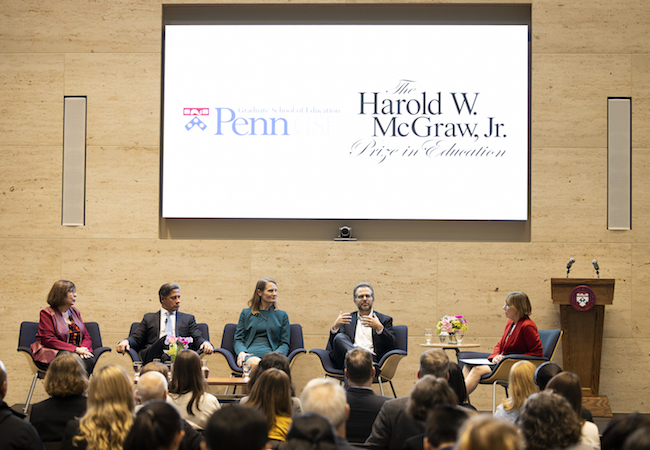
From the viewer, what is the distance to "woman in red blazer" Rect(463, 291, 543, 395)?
5773 mm

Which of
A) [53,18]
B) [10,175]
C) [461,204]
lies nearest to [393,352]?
[461,204]

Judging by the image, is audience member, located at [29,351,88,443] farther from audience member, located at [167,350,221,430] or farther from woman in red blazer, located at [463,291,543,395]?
woman in red blazer, located at [463,291,543,395]

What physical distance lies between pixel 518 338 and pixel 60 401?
4037 mm

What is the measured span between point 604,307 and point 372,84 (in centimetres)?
347

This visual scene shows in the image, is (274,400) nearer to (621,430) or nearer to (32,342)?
(621,430)

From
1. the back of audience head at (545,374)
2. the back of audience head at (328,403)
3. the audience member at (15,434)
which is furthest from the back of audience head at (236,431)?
the back of audience head at (545,374)

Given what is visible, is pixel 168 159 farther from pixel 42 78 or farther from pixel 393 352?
pixel 393 352

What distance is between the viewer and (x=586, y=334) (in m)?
6.63

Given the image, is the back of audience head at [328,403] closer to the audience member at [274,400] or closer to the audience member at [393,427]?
the audience member at [274,400]

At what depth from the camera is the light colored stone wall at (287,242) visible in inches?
277

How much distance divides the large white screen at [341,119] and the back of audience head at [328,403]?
14.8 ft

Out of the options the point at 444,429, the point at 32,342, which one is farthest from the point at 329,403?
the point at 32,342

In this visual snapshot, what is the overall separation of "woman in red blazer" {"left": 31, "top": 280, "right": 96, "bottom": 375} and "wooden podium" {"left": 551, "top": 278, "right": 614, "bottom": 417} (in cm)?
467

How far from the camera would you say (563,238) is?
7066 mm
